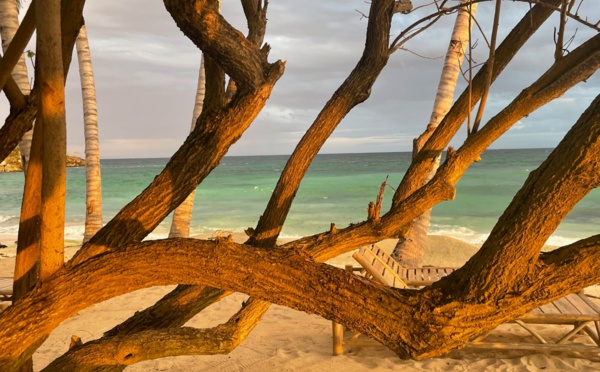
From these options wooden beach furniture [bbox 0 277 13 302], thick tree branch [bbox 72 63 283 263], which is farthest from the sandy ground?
thick tree branch [bbox 72 63 283 263]

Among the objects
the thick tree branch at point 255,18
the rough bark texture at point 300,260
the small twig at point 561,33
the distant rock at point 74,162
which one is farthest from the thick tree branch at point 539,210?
the distant rock at point 74,162

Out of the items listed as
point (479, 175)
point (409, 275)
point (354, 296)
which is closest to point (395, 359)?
point (409, 275)

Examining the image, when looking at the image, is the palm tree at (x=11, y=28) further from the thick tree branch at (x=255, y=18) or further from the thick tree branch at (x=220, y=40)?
the thick tree branch at (x=220, y=40)

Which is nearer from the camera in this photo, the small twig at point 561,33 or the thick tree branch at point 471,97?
the small twig at point 561,33

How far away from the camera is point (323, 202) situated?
32094mm

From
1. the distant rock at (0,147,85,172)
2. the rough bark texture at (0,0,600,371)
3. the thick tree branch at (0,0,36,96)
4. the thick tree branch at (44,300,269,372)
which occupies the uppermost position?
the thick tree branch at (0,0,36,96)

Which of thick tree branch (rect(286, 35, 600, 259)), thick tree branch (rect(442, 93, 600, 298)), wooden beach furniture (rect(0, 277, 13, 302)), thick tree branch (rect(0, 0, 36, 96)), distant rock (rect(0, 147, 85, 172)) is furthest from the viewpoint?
distant rock (rect(0, 147, 85, 172))

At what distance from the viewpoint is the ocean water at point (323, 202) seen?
2234cm

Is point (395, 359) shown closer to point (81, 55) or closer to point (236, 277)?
point (236, 277)

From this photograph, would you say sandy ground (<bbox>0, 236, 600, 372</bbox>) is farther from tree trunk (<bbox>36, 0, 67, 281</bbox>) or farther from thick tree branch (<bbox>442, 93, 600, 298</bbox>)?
thick tree branch (<bbox>442, 93, 600, 298</bbox>)

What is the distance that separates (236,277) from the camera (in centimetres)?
184

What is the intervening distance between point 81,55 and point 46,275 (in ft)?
29.8

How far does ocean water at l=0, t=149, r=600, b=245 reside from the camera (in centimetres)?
2234

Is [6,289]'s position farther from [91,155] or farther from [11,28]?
[91,155]
